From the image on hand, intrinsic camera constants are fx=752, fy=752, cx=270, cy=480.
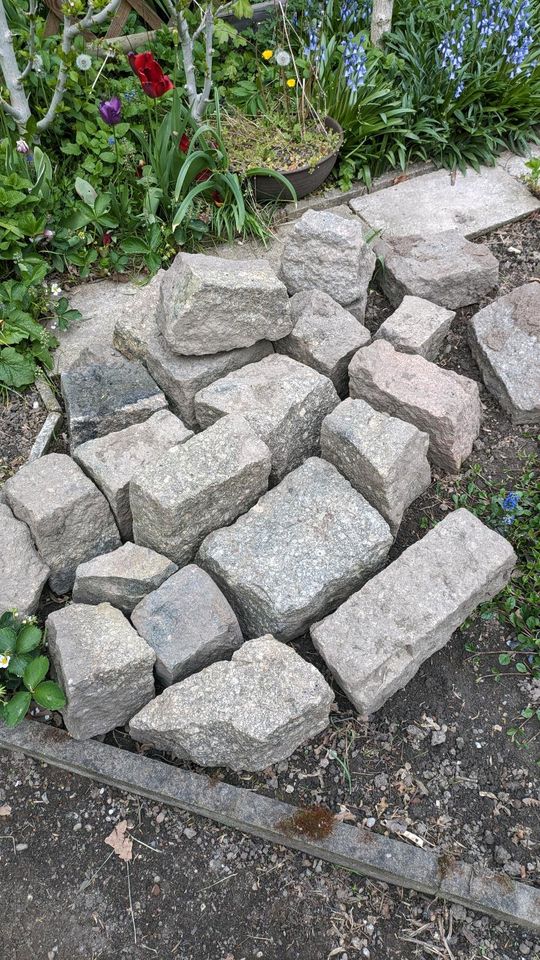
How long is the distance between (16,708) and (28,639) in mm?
239

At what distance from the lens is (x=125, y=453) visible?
302 centimetres

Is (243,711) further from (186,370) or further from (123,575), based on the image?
(186,370)

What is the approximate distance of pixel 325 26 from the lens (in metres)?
4.86

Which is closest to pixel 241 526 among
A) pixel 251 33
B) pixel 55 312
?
pixel 55 312

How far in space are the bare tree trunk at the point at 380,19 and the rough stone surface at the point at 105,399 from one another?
300cm

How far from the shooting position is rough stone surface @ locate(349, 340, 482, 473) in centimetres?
316

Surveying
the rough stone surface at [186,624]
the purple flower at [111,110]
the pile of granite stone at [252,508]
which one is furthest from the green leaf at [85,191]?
the rough stone surface at [186,624]

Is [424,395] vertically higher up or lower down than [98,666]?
higher up

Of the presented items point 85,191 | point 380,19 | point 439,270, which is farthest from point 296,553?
point 380,19

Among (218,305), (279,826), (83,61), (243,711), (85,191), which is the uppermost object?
(83,61)

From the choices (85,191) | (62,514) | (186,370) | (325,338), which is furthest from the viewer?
(85,191)

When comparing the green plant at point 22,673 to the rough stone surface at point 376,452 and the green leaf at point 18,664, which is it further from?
the rough stone surface at point 376,452

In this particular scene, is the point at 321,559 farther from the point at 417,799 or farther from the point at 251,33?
the point at 251,33

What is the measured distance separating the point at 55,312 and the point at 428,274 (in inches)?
74.4
